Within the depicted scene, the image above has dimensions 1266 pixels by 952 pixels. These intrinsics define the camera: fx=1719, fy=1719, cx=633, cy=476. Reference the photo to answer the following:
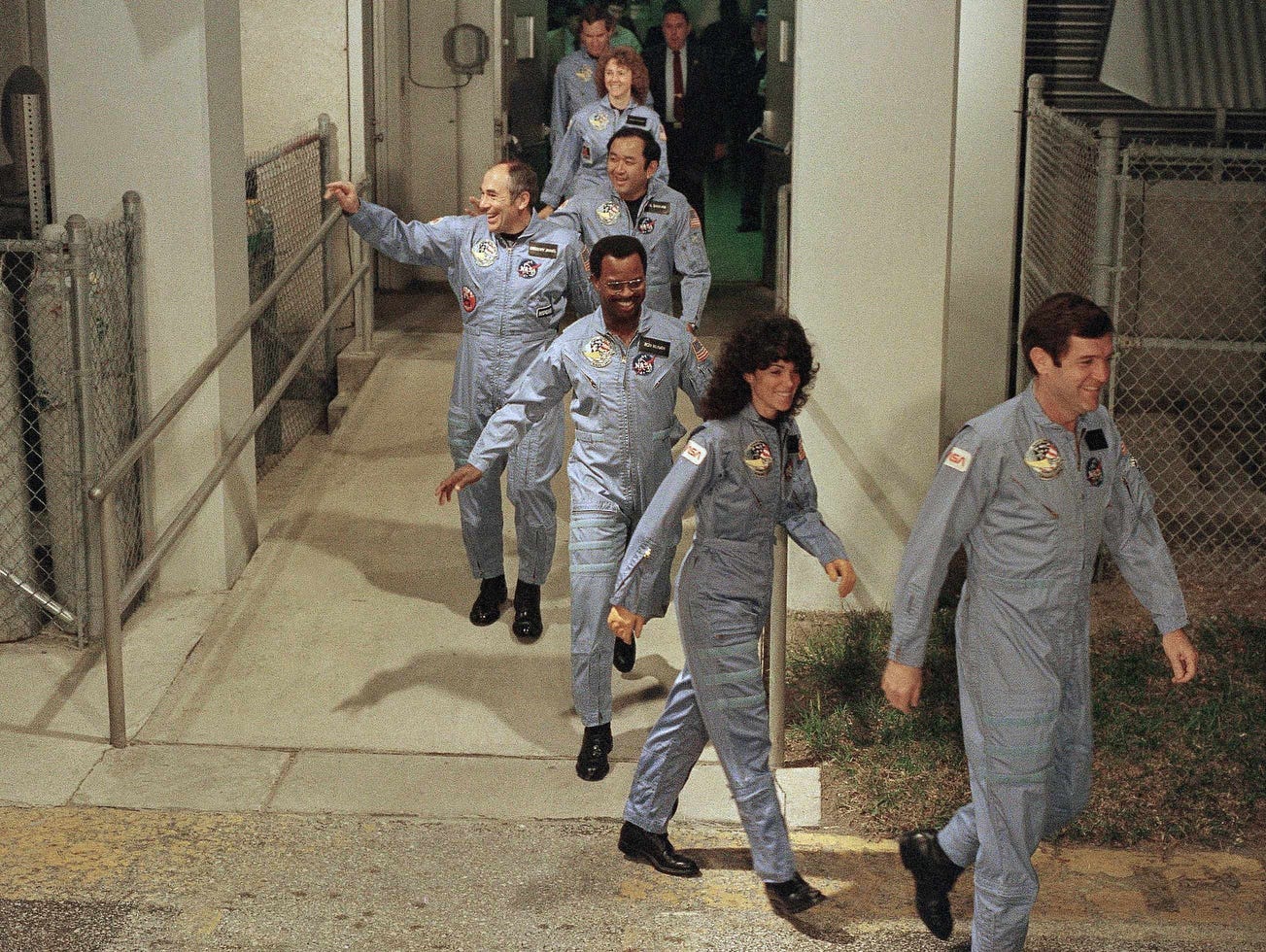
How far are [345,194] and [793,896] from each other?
3294 mm

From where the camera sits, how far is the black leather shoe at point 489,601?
7355mm

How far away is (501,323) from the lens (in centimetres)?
699

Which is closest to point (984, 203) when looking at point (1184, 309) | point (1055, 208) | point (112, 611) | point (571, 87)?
point (1055, 208)

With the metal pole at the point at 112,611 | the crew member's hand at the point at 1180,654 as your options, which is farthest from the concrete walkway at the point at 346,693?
the crew member's hand at the point at 1180,654

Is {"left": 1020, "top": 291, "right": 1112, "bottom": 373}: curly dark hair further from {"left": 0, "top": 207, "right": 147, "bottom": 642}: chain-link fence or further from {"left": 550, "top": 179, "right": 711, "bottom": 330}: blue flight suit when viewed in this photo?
{"left": 0, "top": 207, "right": 147, "bottom": 642}: chain-link fence

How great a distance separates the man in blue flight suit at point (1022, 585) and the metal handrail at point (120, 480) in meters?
2.95

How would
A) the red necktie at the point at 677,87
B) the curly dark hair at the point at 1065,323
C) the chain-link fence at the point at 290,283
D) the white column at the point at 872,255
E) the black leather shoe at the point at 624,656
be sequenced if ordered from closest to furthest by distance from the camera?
the curly dark hair at the point at 1065,323 < the black leather shoe at the point at 624,656 < the white column at the point at 872,255 < the chain-link fence at the point at 290,283 < the red necktie at the point at 677,87

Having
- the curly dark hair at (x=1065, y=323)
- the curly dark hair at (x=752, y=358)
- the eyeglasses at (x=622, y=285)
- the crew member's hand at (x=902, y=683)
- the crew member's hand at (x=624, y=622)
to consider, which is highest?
the curly dark hair at (x=1065, y=323)

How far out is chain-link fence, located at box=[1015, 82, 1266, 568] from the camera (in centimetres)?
839

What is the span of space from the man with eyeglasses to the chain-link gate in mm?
3736

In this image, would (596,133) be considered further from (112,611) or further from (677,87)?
(112,611)

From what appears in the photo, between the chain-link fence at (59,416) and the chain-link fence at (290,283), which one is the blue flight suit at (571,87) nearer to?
the chain-link fence at (290,283)

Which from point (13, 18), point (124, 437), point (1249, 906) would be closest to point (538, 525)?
point (124, 437)

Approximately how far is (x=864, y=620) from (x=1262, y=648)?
1.65 m
